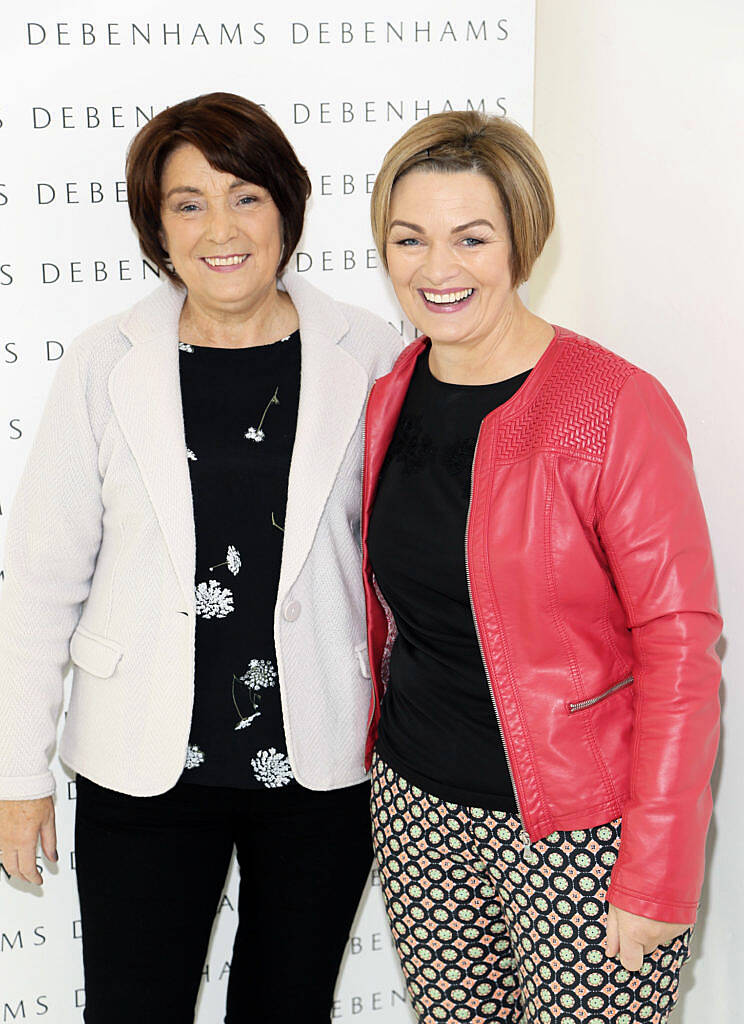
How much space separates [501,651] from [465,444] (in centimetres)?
28

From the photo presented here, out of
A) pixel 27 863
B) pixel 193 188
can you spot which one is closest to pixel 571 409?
pixel 193 188

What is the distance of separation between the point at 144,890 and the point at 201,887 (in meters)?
0.09

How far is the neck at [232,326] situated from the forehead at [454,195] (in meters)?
0.37

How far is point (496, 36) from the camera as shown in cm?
204

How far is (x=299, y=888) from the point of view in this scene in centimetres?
174

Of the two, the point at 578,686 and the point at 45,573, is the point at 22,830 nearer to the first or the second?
the point at 45,573

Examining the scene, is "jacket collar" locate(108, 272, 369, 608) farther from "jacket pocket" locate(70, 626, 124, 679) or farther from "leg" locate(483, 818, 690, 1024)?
"leg" locate(483, 818, 690, 1024)

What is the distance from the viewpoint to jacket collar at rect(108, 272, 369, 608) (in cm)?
161

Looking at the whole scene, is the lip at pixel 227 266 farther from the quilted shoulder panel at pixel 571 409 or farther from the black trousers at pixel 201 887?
the black trousers at pixel 201 887

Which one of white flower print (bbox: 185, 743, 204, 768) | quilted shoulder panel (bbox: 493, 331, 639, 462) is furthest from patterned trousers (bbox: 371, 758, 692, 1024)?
quilted shoulder panel (bbox: 493, 331, 639, 462)

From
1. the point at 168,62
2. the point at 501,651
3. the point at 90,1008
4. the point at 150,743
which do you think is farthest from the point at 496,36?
the point at 90,1008

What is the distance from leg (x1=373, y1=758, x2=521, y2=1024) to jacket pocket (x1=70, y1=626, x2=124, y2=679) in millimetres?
423

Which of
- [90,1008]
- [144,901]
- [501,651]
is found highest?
[501,651]

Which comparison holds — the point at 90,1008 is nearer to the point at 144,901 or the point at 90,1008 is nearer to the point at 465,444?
the point at 144,901
